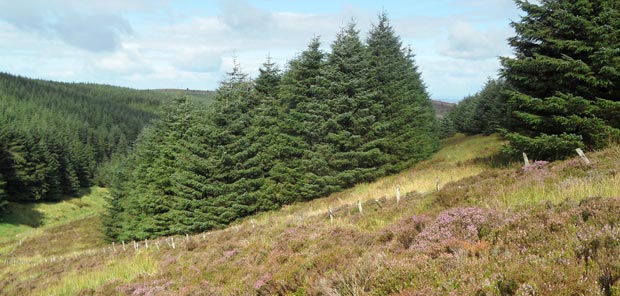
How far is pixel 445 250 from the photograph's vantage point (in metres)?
5.59

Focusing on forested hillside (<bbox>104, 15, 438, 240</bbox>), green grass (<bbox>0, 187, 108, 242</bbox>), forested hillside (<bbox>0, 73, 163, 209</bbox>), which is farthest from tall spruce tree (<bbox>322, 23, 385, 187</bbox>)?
forested hillside (<bbox>0, 73, 163, 209</bbox>)

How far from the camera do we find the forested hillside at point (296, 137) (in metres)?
25.2

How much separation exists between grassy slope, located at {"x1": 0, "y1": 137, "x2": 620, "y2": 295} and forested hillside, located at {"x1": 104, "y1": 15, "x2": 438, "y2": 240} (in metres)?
11.5

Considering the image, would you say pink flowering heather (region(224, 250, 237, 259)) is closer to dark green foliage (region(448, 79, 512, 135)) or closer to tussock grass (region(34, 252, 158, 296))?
tussock grass (region(34, 252, 158, 296))

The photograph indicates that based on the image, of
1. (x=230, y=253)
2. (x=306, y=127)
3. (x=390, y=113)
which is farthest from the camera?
(x=390, y=113)

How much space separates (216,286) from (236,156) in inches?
725

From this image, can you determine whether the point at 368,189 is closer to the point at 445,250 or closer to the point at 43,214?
the point at 445,250

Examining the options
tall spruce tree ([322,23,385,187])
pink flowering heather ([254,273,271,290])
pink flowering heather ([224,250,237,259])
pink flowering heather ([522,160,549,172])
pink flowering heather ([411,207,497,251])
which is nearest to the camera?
pink flowering heather ([411,207,497,251])

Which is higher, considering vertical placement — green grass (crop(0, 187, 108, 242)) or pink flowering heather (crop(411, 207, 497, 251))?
pink flowering heather (crop(411, 207, 497, 251))

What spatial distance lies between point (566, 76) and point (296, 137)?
54.1 ft

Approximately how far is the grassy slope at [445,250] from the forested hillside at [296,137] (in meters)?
11.5

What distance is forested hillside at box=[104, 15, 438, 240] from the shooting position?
25209 mm

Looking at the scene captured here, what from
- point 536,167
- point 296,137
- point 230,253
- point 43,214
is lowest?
point 43,214

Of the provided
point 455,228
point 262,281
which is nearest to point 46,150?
point 262,281
